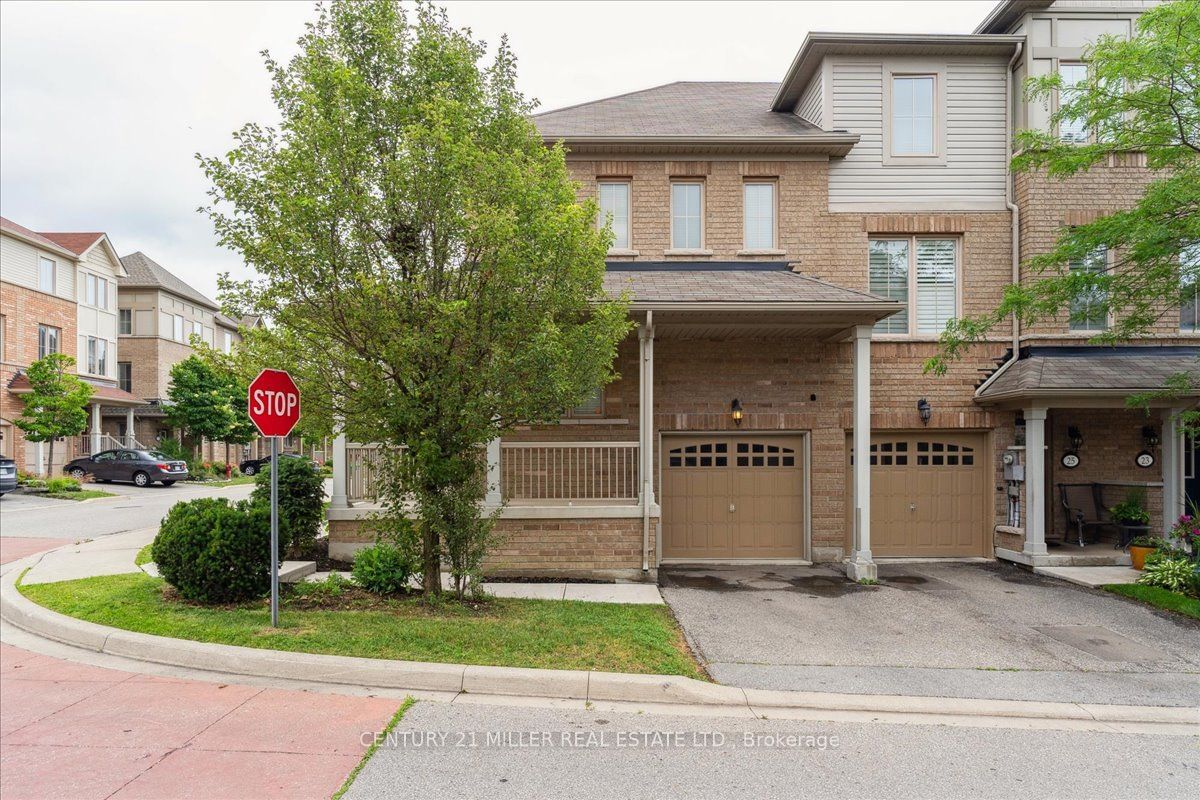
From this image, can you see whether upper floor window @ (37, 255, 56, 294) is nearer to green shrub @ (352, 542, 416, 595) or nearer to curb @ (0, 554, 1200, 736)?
green shrub @ (352, 542, 416, 595)

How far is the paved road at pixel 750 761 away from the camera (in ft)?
13.5

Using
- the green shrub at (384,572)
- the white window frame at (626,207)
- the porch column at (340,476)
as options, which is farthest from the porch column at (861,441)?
the porch column at (340,476)

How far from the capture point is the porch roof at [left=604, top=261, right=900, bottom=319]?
377 inches

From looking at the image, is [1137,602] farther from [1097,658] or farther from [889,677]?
[889,677]

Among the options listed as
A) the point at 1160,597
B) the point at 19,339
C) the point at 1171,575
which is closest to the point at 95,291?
the point at 19,339

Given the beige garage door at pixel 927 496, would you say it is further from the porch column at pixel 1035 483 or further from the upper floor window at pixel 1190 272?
the upper floor window at pixel 1190 272

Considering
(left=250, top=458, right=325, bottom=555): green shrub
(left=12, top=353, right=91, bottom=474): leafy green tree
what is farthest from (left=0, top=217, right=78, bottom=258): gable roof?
(left=250, top=458, right=325, bottom=555): green shrub

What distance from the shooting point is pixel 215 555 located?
732 centimetres

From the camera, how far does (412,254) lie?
23.2ft

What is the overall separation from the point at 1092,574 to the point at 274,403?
11.5 metres

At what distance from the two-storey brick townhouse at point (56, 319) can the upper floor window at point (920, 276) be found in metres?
30.2

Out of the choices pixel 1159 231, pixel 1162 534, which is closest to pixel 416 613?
pixel 1159 231

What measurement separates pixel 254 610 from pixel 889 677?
249 inches

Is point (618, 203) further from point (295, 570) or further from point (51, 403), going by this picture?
point (51, 403)
